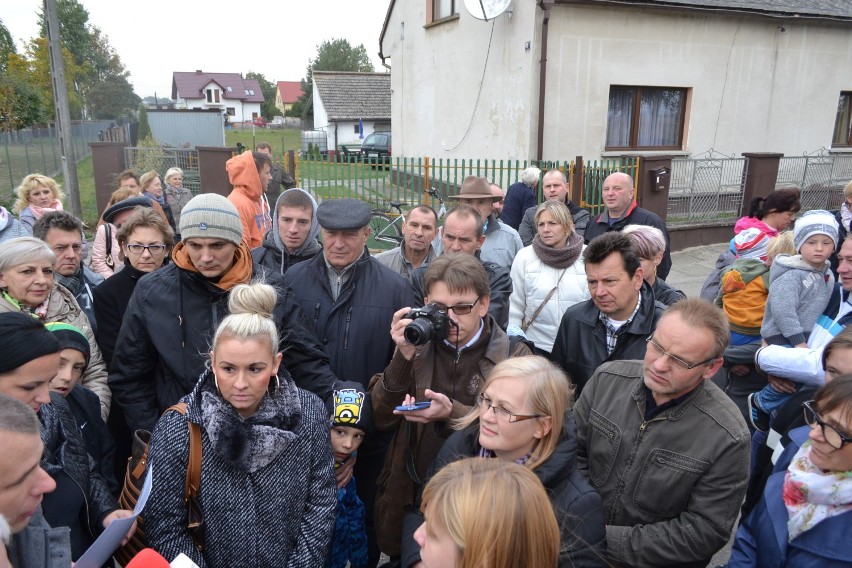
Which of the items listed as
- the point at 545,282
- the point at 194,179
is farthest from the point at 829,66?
the point at 194,179

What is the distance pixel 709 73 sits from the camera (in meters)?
12.4

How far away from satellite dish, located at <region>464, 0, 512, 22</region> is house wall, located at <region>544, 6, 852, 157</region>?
102 cm

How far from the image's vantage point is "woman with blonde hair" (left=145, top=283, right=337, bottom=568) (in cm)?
199

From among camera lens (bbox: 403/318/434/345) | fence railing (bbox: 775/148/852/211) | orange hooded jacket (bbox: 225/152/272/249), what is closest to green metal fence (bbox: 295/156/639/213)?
orange hooded jacket (bbox: 225/152/272/249)

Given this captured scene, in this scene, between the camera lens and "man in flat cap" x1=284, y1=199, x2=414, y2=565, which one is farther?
"man in flat cap" x1=284, y1=199, x2=414, y2=565

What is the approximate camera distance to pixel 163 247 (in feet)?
11.4

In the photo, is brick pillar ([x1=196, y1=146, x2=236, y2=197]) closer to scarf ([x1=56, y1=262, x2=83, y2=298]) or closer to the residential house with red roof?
scarf ([x1=56, y1=262, x2=83, y2=298])

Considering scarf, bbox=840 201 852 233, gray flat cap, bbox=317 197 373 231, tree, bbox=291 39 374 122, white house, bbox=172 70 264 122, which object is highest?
tree, bbox=291 39 374 122

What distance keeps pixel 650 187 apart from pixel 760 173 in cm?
272

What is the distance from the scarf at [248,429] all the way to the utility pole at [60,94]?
8088 millimetres

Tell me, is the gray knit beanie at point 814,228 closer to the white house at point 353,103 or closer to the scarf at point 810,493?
the scarf at point 810,493

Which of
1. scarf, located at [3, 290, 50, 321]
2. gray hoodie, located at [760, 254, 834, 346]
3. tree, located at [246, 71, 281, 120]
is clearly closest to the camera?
scarf, located at [3, 290, 50, 321]

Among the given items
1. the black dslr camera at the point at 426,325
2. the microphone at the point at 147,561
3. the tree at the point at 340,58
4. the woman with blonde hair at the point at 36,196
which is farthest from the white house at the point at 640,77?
the tree at the point at 340,58

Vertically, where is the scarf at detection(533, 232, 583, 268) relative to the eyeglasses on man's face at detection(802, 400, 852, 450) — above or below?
above
